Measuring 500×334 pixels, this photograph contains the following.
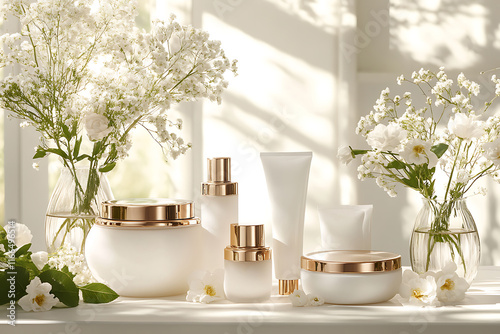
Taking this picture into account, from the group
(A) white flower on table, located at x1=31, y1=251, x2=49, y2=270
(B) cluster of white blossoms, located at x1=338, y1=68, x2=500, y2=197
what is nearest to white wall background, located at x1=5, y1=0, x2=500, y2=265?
(B) cluster of white blossoms, located at x1=338, y1=68, x2=500, y2=197

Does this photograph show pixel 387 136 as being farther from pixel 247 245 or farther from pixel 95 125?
pixel 95 125

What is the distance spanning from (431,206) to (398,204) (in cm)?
40

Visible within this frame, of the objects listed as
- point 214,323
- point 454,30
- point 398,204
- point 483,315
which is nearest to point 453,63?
point 454,30

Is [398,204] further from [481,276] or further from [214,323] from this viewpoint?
[214,323]

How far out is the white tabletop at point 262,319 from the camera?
67 cm

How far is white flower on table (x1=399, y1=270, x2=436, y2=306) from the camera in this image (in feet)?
2.43

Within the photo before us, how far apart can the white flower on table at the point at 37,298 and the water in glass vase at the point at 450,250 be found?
17.9 inches

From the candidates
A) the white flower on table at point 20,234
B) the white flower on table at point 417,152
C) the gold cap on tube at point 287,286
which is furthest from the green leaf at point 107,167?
the white flower on table at point 417,152

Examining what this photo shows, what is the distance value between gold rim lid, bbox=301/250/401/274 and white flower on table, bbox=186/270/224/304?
0.11m

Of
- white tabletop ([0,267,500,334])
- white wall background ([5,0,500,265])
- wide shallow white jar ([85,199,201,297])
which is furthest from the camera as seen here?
white wall background ([5,0,500,265])

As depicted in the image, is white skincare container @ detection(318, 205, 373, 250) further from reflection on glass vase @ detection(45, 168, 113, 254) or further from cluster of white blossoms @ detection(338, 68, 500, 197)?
reflection on glass vase @ detection(45, 168, 113, 254)

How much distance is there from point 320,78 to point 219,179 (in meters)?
0.47

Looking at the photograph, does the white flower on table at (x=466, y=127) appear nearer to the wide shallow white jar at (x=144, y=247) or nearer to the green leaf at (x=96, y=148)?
the wide shallow white jar at (x=144, y=247)

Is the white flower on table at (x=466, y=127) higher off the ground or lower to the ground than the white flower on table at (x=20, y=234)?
higher
